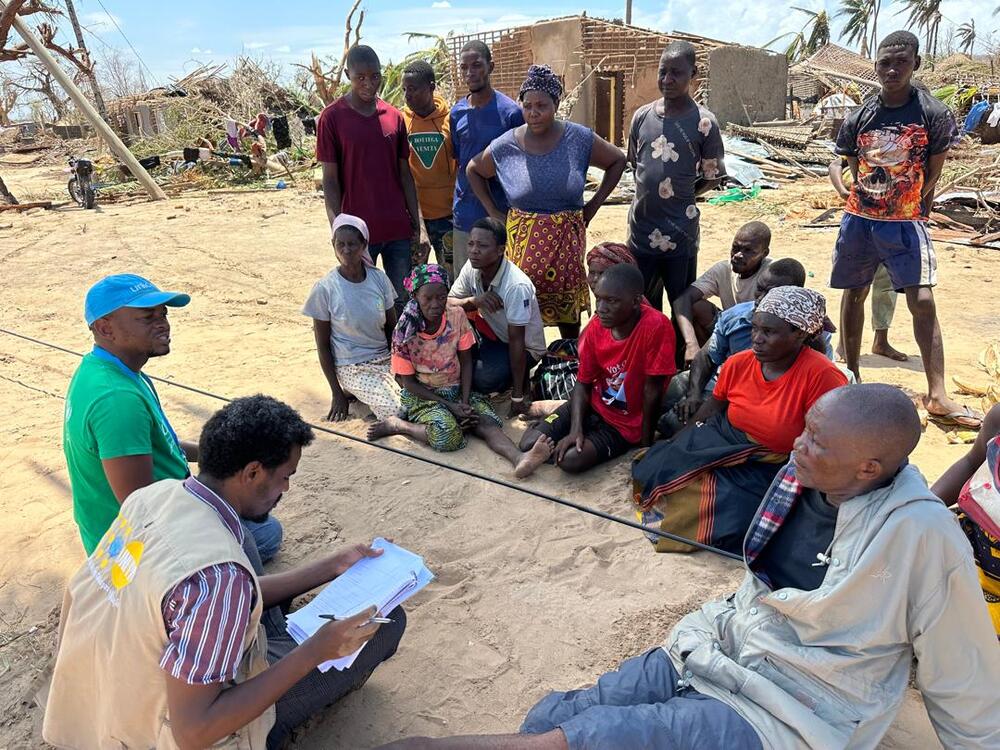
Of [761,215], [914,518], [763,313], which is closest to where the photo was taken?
[914,518]

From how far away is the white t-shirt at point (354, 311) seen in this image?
13.4 feet

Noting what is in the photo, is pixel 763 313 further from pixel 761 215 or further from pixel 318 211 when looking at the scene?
pixel 318 211

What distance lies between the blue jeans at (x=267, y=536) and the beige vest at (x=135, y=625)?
1133 millimetres

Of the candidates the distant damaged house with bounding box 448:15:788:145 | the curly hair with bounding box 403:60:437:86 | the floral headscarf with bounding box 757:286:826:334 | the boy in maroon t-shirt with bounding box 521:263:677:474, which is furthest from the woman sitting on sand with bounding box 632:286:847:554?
the distant damaged house with bounding box 448:15:788:145

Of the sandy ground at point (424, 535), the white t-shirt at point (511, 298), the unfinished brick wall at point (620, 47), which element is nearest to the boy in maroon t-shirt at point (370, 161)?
the white t-shirt at point (511, 298)


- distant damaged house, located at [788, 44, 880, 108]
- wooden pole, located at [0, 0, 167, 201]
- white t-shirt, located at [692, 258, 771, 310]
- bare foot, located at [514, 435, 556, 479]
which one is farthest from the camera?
distant damaged house, located at [788, 44, 880, 108]

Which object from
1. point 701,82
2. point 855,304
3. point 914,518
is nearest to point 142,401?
point 914,518

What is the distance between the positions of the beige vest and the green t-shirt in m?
0.52

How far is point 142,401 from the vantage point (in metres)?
2.20

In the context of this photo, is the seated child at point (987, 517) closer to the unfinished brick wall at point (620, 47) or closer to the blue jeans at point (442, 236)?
the blue jeans at point (442, 236)

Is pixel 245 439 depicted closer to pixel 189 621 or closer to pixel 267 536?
pixel 189 621

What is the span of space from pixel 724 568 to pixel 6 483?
3.55 m

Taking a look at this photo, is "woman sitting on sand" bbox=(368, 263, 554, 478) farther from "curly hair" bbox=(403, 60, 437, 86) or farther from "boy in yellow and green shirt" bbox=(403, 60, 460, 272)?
"curly hair" bbox=(403, 60, 437, 86)

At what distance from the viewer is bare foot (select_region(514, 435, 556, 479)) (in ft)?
11.5
